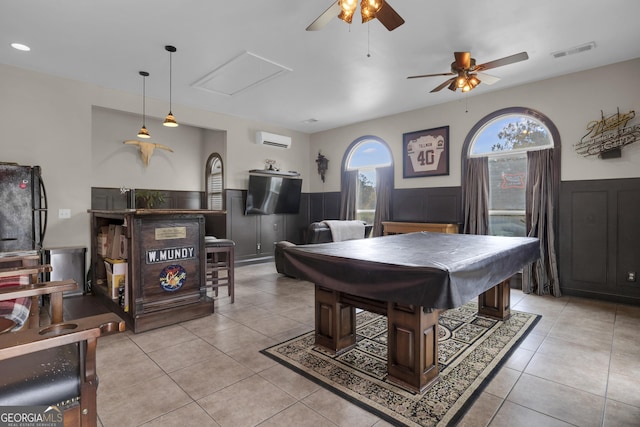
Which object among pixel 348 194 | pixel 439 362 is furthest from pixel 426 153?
pixel 439 362

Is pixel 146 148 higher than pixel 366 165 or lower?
higher

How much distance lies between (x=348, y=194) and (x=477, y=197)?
278 centimetres

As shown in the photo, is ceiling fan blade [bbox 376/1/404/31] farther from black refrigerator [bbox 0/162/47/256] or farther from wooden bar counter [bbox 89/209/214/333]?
black refrigerator [bbox 0/162/47/256]

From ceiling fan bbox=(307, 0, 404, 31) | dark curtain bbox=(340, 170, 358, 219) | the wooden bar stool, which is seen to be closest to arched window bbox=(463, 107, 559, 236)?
dark curtain bbox=(340, 170, 358, 219)

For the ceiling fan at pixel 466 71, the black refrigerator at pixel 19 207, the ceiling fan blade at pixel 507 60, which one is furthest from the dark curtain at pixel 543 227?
the black refrigerator at pixel 19 207

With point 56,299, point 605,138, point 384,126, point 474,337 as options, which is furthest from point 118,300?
point 605,138

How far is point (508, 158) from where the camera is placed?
5.04 metres

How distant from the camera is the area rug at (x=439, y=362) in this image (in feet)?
6.30

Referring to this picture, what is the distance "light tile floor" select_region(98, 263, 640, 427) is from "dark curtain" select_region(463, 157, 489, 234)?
6.21ft

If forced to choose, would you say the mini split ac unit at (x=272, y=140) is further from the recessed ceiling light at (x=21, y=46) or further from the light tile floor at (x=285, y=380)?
the light tile floor at (x=285, y=380)

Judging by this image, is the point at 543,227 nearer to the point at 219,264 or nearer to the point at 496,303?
the point at 496,303

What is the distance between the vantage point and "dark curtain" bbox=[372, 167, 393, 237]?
6430 mm

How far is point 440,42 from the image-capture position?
358 cm

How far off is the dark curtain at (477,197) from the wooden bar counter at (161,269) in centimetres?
420
